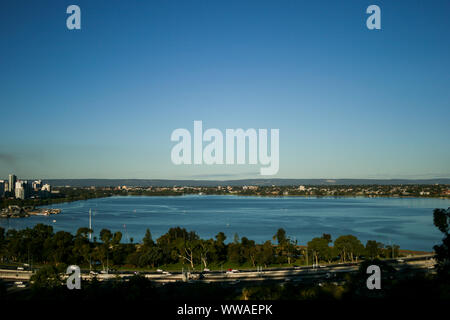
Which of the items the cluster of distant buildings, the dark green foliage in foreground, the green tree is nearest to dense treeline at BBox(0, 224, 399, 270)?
the green tree

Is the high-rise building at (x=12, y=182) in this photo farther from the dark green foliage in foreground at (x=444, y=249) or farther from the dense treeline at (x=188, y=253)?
the dark green foliage in foreground at (x=444, y=249)

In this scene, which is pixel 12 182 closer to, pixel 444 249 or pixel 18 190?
pixel 18 190

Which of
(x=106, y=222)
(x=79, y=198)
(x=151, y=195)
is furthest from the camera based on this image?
(x=151, y=195)

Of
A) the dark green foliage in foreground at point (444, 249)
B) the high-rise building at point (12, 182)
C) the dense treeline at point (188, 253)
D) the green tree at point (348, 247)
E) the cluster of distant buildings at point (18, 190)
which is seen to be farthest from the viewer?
the high-rise building at point (12, 182)

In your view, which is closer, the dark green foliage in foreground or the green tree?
the dark green foliage in foreground

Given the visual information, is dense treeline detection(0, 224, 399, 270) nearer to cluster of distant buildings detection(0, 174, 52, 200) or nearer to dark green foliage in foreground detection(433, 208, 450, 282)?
dark green foliage in foreground detection(433, 208, 450, 282)

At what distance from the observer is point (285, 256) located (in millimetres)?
11641

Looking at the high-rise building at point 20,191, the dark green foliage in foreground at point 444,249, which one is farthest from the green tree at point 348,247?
the high-rise building at point 20,191

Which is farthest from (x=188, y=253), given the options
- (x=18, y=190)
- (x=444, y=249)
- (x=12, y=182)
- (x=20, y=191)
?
(x=12, y=182)

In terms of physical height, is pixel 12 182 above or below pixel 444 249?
below
